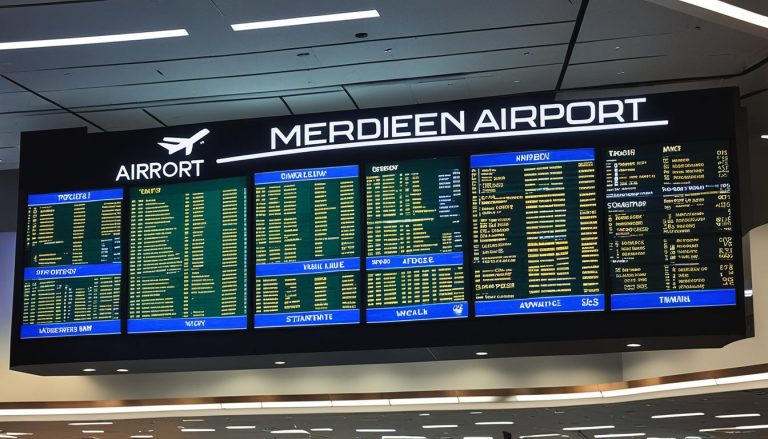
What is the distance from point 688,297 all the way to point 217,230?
10.9 ft

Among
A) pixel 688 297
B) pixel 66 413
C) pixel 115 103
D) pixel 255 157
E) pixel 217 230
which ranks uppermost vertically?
pixel 115 103

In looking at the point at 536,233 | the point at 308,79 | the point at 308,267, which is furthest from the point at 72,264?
the point at 536,233

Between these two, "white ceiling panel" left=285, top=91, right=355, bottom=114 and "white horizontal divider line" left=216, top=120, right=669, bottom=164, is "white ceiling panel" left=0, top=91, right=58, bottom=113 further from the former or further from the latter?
"white ceiling panel" left=285, top=91, right=355, bottom=114

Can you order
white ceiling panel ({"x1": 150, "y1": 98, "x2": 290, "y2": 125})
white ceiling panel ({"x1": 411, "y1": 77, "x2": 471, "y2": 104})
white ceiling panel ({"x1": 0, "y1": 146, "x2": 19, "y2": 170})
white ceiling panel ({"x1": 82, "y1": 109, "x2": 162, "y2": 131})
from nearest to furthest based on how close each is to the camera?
white ceiling panel ({"x1": 411, "y1": 77, "x2": 471, "y2": 104}) → white ceiling panel ({"x1": 150, "y1": 98, "x2": 290, "y2": 125}) → white ceiling panel ({"x1": 82, "y1": 109, "x2": 162, "y2": 131}) → white ceiling panel ({"x1": 0, "y1": 146, "x2": 19, "y2": 170})

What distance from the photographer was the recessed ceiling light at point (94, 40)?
24.0 feet

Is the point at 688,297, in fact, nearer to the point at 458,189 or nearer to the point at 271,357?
the point at 458,189

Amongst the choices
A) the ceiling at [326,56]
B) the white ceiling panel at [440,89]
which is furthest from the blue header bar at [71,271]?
the white ceiling panel at [440,89]

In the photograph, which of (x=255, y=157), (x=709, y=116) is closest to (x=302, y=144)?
(x=255, y=157)

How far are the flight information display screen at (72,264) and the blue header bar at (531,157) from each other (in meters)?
2.74

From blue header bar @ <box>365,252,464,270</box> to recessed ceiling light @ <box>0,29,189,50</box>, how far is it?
1980 mm

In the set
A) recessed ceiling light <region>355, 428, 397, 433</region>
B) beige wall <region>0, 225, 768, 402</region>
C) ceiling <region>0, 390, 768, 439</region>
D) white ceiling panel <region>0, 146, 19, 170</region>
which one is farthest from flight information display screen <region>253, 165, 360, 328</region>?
recessed ceiling light <region>355, 428, 397, 433</region>

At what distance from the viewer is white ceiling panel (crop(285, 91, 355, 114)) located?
343 inches

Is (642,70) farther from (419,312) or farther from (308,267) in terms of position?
(308,267)

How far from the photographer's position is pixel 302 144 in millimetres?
8031
